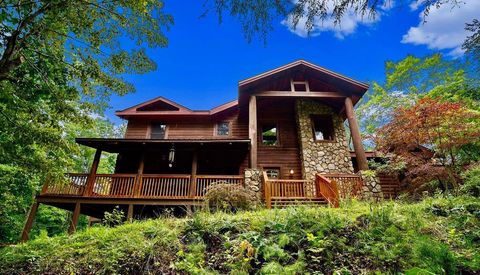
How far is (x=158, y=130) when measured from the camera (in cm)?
1387

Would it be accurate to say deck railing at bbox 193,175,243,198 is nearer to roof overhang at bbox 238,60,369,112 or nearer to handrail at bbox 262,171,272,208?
handrail at bbox 262,171,272,208

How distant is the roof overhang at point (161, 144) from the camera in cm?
1011

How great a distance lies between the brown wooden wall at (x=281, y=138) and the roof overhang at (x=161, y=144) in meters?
2.24

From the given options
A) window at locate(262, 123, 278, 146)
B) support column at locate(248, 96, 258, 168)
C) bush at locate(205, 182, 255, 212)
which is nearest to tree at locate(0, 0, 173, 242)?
bush at locate(205, 182, 255, 212)

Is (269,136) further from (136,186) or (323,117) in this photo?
(136,186)

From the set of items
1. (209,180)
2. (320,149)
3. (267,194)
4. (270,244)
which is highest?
(320,149)

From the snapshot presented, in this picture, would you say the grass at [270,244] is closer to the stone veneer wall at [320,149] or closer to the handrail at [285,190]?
the handrail at [285,190]

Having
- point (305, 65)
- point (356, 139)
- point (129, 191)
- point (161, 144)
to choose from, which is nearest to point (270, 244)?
point (129, 191)

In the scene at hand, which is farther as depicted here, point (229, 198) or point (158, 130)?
point (158, 130)

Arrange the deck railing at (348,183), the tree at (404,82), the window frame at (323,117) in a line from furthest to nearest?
the tree at (404,82), the window frame at (323,117), the deck railing at (348,183)

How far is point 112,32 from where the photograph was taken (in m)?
6.20

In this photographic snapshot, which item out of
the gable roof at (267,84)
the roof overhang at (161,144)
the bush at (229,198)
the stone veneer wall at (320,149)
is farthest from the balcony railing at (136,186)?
the gable roof at (267,84)

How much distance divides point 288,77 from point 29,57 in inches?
397

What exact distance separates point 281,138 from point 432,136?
20.9 feet
